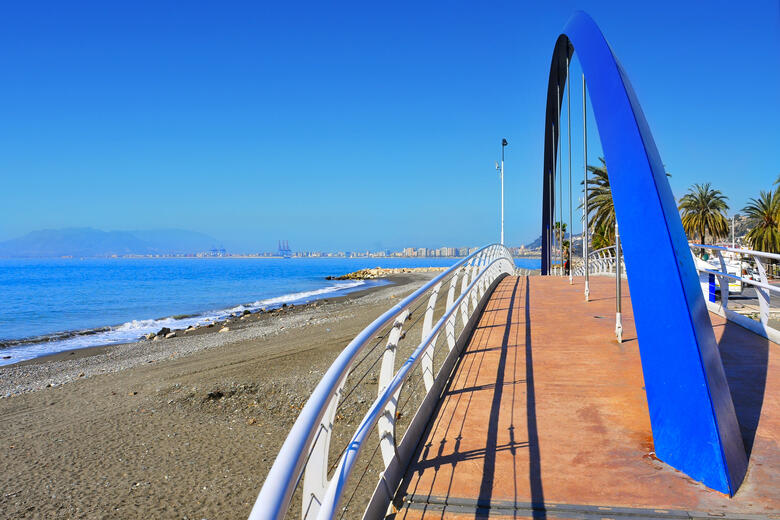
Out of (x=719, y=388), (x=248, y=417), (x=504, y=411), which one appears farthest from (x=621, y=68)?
(x=248, y=417)

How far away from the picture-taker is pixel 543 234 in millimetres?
34281

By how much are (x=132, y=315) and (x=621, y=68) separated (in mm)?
31092

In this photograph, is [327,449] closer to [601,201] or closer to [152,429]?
[152,429]

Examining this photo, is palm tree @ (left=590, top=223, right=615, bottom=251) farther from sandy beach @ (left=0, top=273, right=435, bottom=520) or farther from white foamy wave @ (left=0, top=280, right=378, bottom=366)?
sandy beach @ (left=0, top=273, right=435, bottom=520)

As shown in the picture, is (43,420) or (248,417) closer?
(248,417)

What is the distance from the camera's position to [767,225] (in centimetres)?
4075

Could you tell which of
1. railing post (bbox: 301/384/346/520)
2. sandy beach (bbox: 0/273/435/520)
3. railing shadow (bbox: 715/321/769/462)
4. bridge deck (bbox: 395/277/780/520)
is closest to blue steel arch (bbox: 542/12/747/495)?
bridge deck (bbox: 395/277/780/520)

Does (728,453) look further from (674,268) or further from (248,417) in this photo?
(248,417)

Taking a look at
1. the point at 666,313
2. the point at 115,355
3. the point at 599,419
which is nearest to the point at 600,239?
the point at 115,355

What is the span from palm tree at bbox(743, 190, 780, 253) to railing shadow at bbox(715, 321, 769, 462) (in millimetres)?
35594

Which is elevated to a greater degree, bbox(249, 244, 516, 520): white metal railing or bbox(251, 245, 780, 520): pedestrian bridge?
bbox(249, 244, 516, 520): white metal railing

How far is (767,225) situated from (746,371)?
43.3 metres

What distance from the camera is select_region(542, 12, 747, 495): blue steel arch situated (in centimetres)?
344

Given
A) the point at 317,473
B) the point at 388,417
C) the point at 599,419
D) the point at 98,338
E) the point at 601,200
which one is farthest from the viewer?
the point at 601,200
